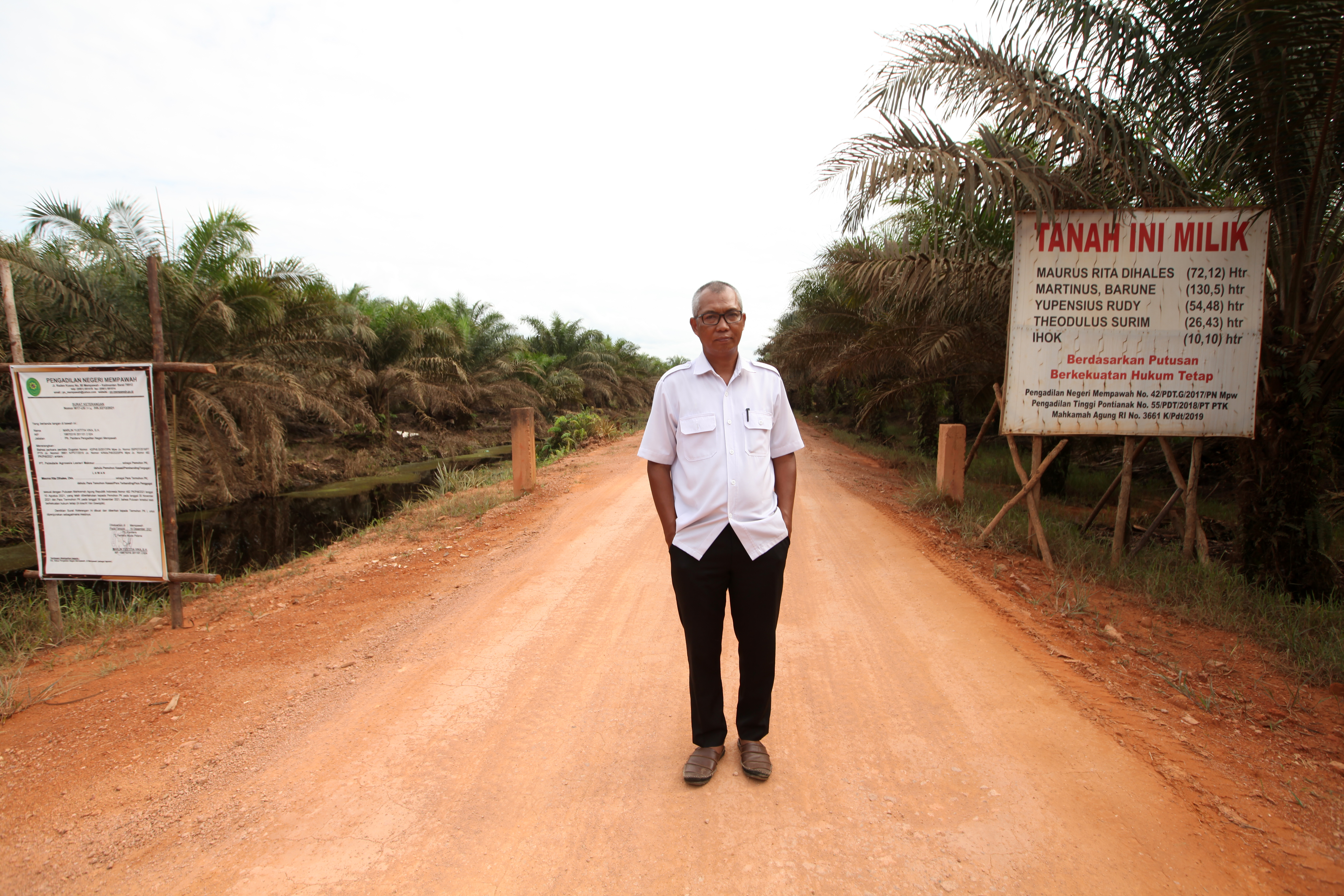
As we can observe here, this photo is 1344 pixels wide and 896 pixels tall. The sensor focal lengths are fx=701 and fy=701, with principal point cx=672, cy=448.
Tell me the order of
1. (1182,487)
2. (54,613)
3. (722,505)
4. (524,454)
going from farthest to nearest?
(524,454), (1182,487), (54,613), (722,505)

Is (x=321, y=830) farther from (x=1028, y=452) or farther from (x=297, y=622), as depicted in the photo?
(x=1028, y=452)

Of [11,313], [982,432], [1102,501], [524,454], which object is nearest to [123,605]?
[11,313]

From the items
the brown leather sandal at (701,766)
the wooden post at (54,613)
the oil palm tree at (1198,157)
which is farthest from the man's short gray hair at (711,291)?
the wooden post at (54,613)

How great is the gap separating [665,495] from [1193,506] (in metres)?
5.88

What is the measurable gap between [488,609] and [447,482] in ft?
23.4

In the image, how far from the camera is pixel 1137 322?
5.91m

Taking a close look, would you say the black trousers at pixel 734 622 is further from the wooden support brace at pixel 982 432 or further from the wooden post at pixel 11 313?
the wooden support brace at pixel 982 432

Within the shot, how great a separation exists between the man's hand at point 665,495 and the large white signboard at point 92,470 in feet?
12.7

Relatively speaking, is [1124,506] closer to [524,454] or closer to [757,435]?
[757,435]

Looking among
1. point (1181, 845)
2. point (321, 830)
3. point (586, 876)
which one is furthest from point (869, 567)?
point (321, 830)

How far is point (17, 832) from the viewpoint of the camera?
9.02 feet

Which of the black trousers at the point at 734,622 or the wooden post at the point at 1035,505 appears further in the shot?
the wooden post at the point at 1035,505

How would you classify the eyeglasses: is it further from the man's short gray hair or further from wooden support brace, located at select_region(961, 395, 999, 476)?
wooden support brace, located at select_region(961, 395, 999, 476)

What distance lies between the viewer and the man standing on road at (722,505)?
2.80 meters
